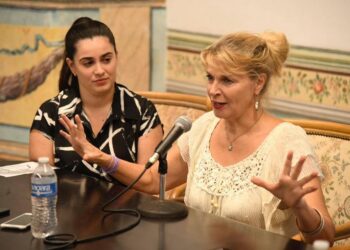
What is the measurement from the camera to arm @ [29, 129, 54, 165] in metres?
2.94

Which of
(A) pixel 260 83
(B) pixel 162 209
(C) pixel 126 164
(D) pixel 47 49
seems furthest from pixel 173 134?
(D) pixel 47 49

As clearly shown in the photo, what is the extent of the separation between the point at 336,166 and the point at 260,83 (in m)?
0.50

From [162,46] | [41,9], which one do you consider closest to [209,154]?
[162,46]

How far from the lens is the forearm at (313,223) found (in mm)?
2037

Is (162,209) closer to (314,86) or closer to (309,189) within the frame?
(309,189)

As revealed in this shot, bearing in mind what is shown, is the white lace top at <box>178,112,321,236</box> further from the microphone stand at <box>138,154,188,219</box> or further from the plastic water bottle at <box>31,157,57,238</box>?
the plastic water bottle at <box>31,157,57,238</box>

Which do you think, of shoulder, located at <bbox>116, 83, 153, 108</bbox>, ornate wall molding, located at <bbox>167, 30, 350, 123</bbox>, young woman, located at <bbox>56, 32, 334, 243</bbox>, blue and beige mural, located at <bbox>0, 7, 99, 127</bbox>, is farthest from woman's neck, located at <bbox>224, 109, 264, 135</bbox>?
blue and beige mural, located at <bbox>0, 7, 99, 127</bbox>

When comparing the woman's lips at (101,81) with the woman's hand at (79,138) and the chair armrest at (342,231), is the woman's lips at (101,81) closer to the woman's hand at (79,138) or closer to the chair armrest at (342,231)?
the woman's hand at (79,138)

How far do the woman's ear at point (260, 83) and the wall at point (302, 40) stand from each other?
0.82 m

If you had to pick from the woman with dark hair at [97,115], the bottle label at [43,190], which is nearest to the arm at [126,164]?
the woman with dark hair at [97,115]

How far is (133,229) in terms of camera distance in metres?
1.98

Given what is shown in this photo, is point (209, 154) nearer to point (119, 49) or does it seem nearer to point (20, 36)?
point (119, 49)

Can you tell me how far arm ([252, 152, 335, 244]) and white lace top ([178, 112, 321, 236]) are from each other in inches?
3.0

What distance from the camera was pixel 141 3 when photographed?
13.8 ft
